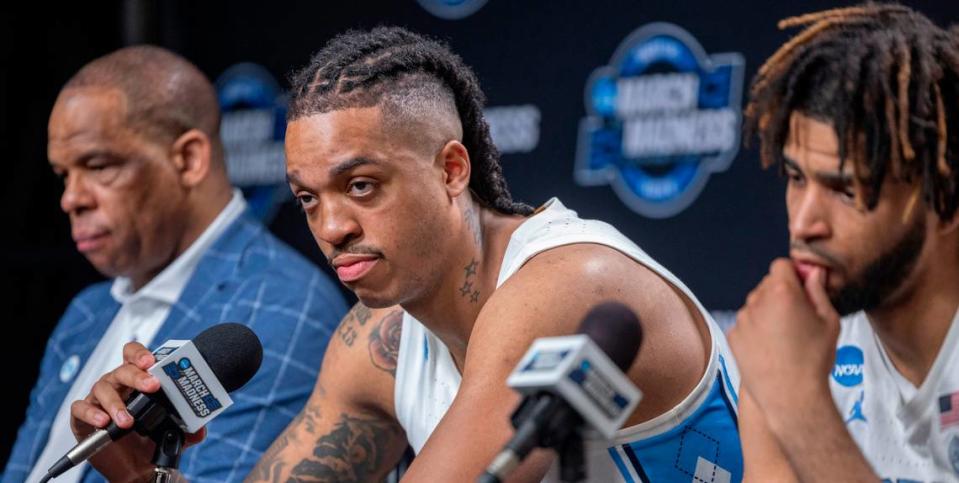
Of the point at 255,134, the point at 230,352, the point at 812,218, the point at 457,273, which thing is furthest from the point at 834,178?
the point at 255,134

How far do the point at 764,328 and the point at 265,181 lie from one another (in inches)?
82.4

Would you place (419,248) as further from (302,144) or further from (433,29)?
(433,29)

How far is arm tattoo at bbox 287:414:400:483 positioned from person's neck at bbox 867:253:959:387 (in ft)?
2.96

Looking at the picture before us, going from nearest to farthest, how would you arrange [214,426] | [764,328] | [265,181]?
1. [764,328]
2. [214,426]
3. [265,181]

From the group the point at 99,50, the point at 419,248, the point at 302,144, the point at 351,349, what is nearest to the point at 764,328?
the point at 419,248

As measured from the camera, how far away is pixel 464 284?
200 centimetres

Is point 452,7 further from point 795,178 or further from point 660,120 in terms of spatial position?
point 795,178

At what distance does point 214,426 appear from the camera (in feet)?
8.23

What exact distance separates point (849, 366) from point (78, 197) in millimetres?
1668

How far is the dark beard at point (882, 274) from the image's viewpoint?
1526 mm

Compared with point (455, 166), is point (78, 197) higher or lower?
lower

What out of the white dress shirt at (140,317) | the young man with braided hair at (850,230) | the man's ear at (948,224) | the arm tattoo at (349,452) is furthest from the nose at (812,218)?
the white dress shirt at (140,317)

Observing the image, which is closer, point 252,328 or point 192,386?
point 192,386

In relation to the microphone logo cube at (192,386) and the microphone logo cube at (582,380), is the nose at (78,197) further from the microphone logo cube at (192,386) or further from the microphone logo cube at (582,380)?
the microphone logo cube at (582,380)
